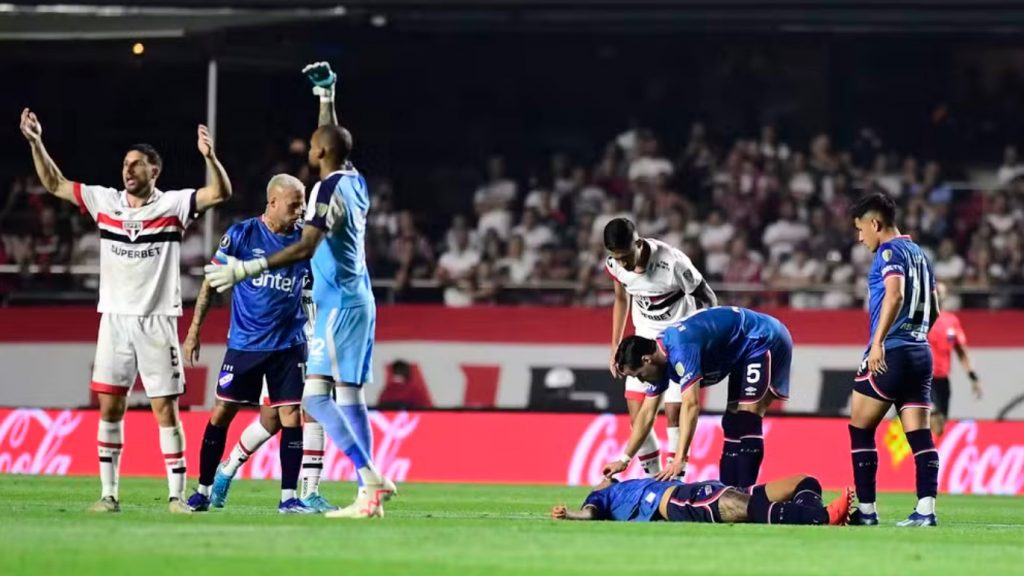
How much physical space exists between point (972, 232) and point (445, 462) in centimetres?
909

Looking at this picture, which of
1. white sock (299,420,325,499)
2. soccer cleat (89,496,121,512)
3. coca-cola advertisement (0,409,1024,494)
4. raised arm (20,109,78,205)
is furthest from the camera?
coca-cola advertisement (0,409,1024,494)

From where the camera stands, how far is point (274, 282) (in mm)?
13672

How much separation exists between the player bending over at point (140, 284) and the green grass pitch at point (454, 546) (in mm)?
768

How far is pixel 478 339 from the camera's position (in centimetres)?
2419

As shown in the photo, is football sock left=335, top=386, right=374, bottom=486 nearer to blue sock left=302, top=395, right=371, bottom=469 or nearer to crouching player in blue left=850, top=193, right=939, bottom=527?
blue sock left=302, top=395, right=371, bottom=469

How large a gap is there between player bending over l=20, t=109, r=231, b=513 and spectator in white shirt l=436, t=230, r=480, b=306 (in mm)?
12931

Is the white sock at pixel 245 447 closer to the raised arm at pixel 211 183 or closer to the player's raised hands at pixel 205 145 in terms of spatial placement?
the raised arm at pixel 211 183

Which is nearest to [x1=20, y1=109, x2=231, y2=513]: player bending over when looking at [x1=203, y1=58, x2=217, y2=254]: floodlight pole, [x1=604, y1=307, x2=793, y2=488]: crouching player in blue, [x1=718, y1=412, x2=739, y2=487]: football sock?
[x1=604, y1=307, x2=793, y2=488]: crouching player in blue

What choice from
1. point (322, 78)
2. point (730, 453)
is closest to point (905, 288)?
point (730, 453)

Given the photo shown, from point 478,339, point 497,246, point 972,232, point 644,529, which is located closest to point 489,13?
point 497,246

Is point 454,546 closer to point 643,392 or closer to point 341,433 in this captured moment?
point 341,433

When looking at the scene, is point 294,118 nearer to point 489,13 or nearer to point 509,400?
point 489,13

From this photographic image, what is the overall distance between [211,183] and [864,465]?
4913mm

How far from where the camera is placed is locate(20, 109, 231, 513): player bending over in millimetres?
12531
